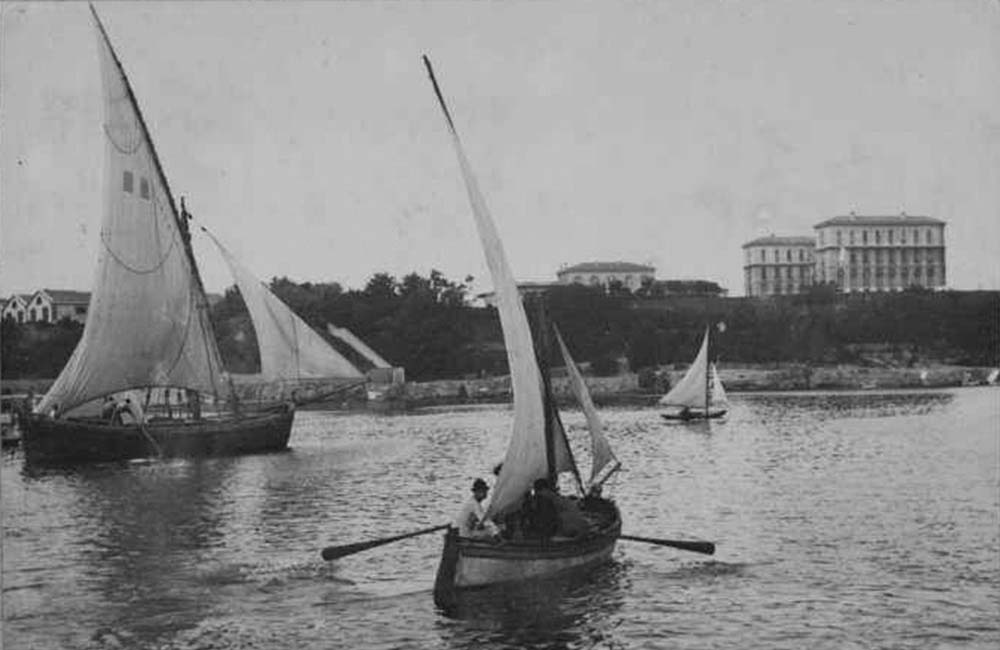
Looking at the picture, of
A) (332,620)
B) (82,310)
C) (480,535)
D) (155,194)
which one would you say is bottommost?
(332,620)

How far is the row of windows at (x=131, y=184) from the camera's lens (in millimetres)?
35844

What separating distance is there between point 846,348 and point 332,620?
93618 millimetres

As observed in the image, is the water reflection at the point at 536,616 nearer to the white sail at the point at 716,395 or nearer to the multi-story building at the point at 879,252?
the white sail at the point at 716,395

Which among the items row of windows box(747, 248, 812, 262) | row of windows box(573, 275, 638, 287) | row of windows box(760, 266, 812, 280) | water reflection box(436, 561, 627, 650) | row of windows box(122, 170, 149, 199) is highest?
row of windows box(747, 248, 812, 262)

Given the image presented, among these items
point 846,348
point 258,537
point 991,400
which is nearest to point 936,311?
point 846,348

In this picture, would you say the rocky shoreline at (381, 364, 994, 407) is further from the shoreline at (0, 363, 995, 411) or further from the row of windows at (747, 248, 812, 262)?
the row of windows at (747, 248, 812, 262)

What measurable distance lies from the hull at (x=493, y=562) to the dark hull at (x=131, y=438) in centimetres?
2531

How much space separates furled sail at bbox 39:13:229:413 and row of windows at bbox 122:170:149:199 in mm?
31

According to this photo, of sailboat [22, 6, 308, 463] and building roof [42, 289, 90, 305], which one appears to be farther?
sailboat [22, 6, 308, 463]

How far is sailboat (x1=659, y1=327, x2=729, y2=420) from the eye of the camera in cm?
6053

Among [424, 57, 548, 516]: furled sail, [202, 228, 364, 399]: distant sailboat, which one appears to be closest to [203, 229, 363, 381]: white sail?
[202, 228, 364, 399]: distant sailboat

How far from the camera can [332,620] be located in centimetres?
1695

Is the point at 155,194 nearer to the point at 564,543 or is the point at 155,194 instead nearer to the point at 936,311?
the point at 564,543

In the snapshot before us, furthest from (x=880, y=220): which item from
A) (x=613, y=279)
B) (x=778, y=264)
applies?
(x=613, y=279)
